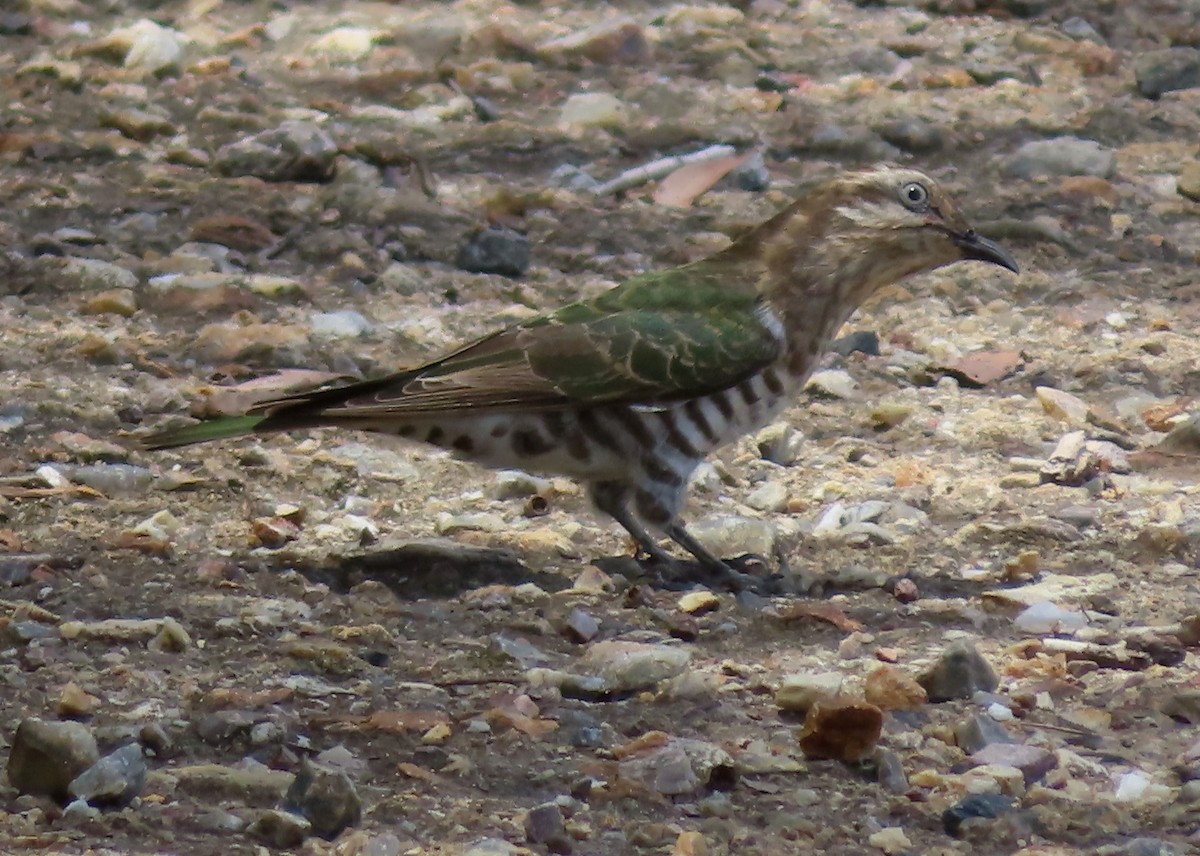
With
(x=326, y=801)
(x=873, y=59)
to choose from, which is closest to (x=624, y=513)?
(x=326, y=801)

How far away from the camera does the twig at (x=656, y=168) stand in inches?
301

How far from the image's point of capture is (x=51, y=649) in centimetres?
411

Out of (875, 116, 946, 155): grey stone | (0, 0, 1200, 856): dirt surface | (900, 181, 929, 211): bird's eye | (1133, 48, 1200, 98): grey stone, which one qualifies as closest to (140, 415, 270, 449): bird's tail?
(0, 0, 1200, 856): dirt surface

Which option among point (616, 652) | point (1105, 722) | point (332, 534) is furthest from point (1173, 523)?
point (332, 534)

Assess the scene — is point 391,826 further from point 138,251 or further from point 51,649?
point 138,251

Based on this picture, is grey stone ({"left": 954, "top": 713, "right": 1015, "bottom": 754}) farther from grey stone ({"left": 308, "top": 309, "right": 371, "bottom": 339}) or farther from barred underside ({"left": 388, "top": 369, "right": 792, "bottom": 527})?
grey stone ({"left": 308, "top": 309, "right": 371, "bottom": 339})

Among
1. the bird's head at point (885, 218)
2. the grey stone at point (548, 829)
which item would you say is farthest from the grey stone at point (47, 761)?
the bird's head at point (885, 218)

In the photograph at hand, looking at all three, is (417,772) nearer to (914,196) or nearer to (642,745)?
(642,745)

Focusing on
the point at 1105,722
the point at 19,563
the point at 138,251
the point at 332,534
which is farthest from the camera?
the point at 138,251

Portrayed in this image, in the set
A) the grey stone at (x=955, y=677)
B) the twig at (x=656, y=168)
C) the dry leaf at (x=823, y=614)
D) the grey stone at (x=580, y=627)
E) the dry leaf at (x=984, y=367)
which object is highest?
the grey stone at (x=955, y=677)

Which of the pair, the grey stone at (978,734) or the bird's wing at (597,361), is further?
the bird's wing at (597,361)

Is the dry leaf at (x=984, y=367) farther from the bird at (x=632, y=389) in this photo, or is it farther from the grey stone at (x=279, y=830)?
the grey stone at (x=279, y=830)

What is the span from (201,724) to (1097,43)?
6616 millimetres

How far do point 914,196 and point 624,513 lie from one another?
3.93 feet
